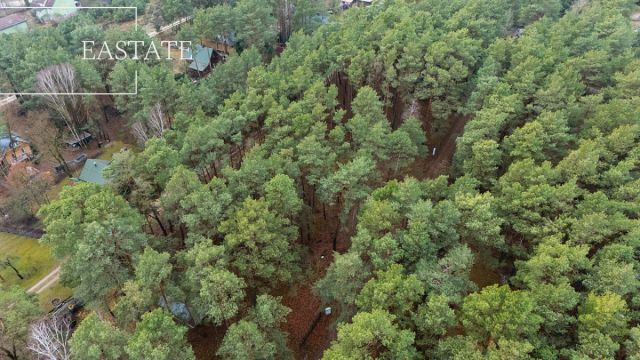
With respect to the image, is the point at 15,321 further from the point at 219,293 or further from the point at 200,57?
the point at 200,57

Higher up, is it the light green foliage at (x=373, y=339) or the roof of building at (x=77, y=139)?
the light green foliage at (x=373, y=339)

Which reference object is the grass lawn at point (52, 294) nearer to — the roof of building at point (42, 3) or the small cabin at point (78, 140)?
the small cabin at point (78, 140)

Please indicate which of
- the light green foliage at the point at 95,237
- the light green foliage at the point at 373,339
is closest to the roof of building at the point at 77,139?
the light green foliage at the point at 95,237

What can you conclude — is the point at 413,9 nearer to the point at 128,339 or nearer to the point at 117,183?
the point at 117,183

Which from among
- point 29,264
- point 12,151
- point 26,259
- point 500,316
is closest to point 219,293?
point 500,316

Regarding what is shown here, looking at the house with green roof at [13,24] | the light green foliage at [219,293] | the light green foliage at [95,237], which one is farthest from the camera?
the house with green roof at [13,24]
